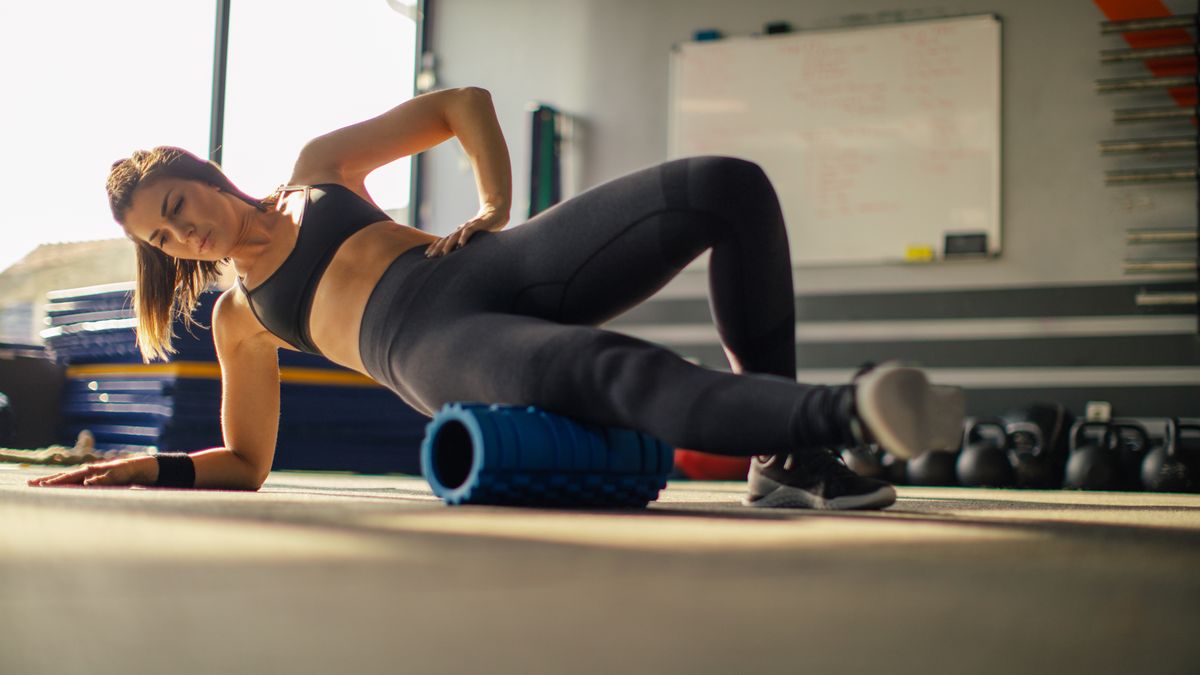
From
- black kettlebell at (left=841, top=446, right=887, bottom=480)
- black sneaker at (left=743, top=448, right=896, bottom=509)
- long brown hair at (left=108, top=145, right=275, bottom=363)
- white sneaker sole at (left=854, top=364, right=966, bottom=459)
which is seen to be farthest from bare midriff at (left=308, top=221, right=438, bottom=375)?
black kettlebell at (left=841, top=446, right=887, bottom=480)

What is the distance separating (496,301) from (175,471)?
0.63 metres

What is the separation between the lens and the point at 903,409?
3.27ft

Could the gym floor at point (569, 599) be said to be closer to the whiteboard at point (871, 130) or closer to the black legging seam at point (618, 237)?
the black legging seam at point (618, 237)

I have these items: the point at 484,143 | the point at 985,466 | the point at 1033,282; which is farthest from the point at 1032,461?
the point at 484,143

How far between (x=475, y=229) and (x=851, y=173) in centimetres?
328

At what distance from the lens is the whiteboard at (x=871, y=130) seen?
4457 mm

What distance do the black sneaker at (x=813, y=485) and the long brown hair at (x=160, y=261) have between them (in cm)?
88

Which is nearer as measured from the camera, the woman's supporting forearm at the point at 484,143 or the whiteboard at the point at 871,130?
the woman's supporting forearm at the point at 484,143

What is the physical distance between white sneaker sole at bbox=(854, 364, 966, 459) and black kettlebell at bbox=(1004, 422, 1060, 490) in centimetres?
280

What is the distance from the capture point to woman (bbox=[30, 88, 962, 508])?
1.13m

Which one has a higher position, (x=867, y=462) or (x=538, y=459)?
(x=538, y=459)

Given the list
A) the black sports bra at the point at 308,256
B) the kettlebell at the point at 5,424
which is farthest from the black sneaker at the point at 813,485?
the kettlebell at the point at 5,424

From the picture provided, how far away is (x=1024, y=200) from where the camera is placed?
4406mm

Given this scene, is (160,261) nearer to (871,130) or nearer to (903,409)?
(903,409)
